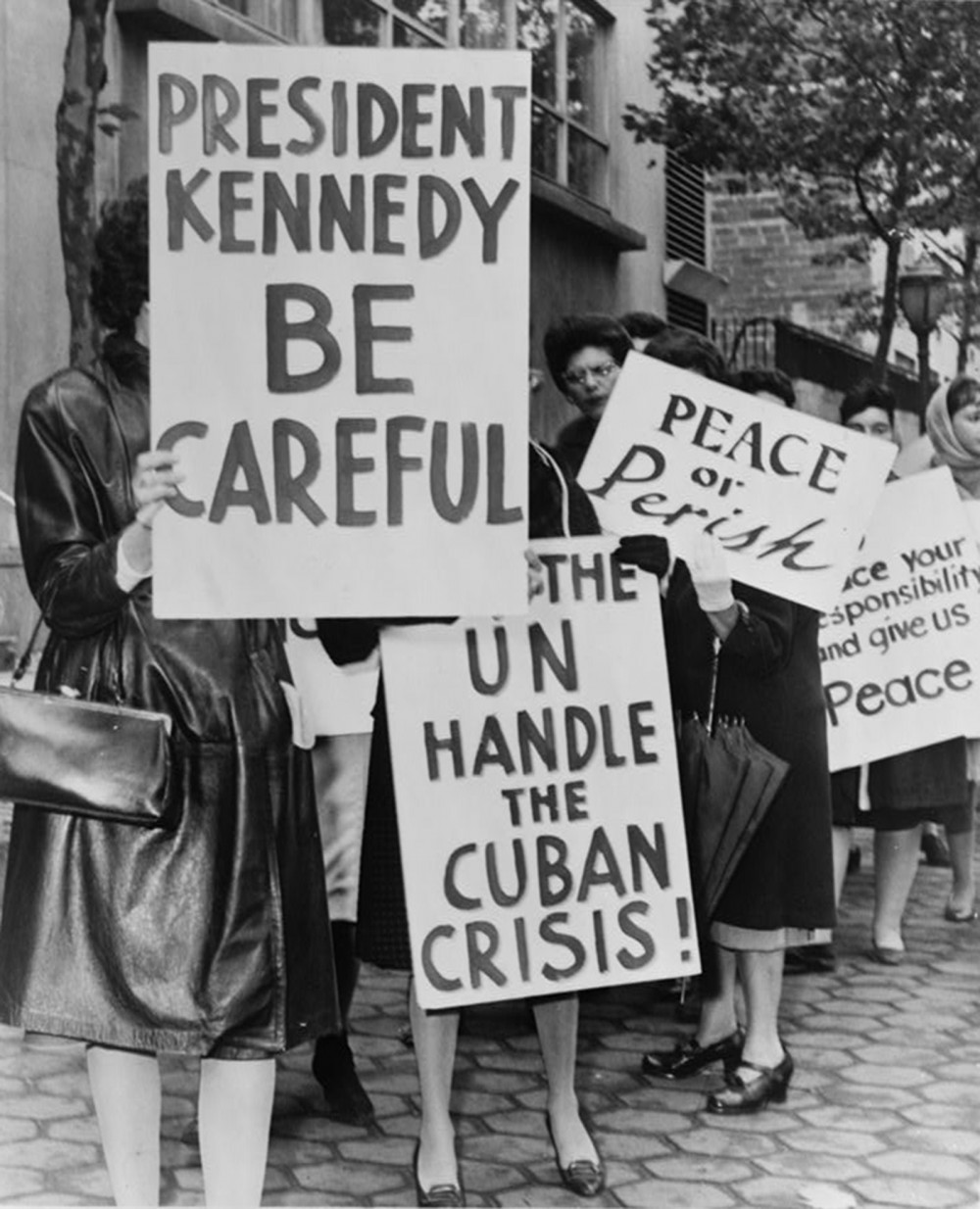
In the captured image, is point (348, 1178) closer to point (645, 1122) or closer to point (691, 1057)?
point (645, 1122)

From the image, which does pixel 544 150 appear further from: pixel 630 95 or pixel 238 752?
pixel 238 752

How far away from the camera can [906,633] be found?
5812 millimetres

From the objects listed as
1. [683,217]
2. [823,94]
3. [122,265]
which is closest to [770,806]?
[683,217]

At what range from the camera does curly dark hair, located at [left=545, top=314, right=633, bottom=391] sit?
13.9ft

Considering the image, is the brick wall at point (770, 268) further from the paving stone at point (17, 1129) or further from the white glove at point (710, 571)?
the paving stone at point (17, 1129)

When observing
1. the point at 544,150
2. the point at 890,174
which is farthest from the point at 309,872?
the point at 890,174

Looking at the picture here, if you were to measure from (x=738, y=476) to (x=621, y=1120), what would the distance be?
1.46m

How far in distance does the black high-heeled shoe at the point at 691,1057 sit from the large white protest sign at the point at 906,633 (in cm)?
132

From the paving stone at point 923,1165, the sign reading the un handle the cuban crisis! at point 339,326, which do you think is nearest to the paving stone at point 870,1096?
the paving stone at point 923,1165

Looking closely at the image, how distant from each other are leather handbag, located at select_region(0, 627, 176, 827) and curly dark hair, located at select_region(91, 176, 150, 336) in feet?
2.03

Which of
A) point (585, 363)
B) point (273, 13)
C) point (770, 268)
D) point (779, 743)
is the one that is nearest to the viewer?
point (585, 363)

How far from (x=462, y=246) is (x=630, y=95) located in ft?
5.30

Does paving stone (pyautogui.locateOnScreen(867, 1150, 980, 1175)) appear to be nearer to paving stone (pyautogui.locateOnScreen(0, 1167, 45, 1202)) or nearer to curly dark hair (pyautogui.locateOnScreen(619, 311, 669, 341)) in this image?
paving stone (pyautogui.locateOnScreen(0, 1167, 45, 1202))

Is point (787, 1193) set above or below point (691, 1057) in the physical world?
below
